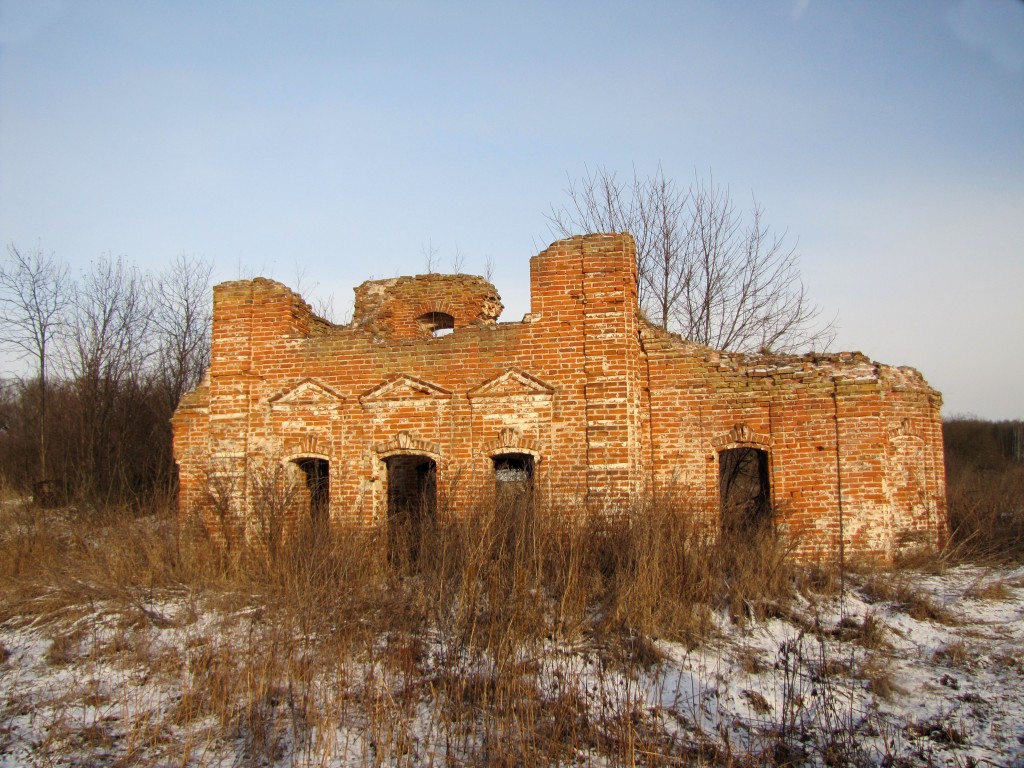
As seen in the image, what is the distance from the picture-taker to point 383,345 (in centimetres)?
1013

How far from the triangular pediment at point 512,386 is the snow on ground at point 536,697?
12.6ft

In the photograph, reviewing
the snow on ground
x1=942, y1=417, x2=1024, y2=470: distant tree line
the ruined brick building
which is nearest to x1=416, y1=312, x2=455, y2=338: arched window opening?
the ruined brick building

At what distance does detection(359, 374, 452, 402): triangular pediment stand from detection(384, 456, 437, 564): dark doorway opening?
0.96 meters

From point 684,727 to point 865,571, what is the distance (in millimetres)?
4519

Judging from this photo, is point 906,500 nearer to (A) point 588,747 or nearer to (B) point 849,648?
(B) point 849,648

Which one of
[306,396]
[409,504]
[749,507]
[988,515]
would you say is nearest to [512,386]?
[306,396]

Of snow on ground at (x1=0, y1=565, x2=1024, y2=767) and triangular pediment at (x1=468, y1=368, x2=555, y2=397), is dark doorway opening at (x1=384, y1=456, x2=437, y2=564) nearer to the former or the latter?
triangular pediment at (x1=468, y1=368, x2=555, y2=397)

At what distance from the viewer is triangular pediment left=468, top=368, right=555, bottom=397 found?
9531 millimetres

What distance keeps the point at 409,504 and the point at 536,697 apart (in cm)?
663

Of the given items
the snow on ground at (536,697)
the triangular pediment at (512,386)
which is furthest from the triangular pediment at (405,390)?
the snow on ground at (536,697)

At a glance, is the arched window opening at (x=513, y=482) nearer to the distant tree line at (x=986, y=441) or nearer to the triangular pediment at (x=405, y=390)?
the triangular pediment at (x=405, y=390)

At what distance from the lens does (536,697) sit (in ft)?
17.1

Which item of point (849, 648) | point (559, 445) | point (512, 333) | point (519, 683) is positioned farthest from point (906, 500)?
point (519, 683)

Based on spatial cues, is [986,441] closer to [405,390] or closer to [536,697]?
[405,390]
